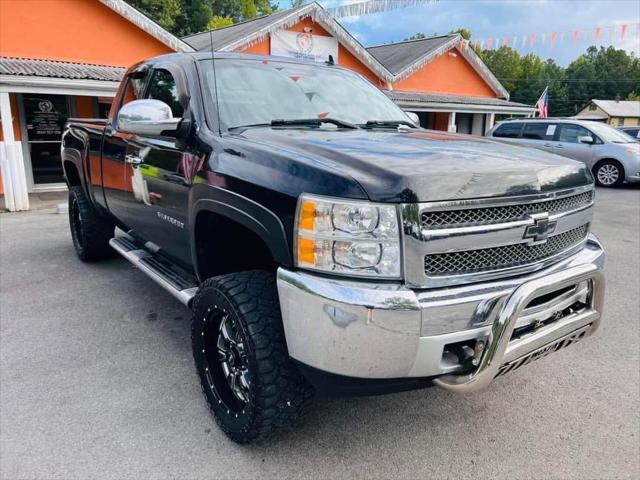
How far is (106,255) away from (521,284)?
188 inches

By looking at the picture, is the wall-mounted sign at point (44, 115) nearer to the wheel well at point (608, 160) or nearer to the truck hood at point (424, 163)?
the truck hood at point (424, 163)

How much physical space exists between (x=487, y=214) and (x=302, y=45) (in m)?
15.6

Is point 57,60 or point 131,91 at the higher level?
point 57,60

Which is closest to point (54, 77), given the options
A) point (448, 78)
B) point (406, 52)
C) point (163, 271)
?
point (163, 271)

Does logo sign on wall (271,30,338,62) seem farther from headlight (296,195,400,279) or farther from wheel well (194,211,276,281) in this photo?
headlight (296,195,400,279)

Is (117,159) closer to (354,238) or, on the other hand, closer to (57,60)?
(354,238)

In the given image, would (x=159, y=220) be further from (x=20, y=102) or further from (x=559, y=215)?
(x=20, y=102)

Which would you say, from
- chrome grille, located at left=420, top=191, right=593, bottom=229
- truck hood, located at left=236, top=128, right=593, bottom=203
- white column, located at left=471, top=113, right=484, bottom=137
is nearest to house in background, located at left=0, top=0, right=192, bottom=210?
truck hood, located at left=236, top=128, right=593, bottom=203

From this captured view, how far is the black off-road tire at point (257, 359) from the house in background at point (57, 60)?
8.95 metres

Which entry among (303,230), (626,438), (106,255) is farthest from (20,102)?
(626,438)

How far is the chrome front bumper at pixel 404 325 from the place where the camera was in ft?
6.26

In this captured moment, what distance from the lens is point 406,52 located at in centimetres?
2212

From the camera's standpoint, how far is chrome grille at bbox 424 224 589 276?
2.07 m

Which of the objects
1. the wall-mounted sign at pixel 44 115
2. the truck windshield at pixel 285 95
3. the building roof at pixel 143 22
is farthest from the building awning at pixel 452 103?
the truck windshield at pixel 285 95
